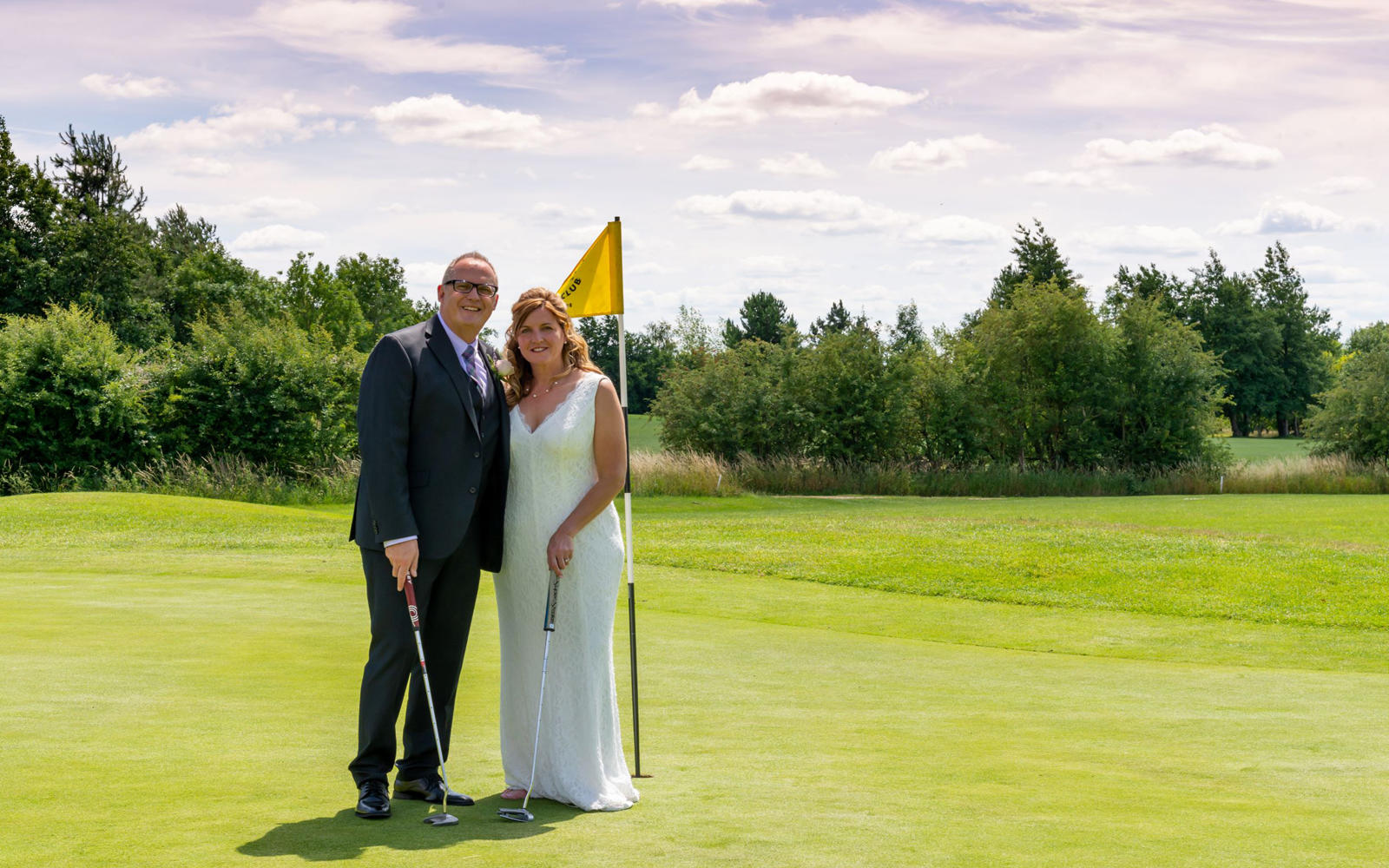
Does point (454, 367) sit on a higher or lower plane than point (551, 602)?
higher

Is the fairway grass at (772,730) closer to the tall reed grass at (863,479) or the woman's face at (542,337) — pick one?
the woman's face at (542,337)

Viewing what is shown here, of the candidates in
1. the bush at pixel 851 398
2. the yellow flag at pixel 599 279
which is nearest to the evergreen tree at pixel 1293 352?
the bush at pixel 851 398

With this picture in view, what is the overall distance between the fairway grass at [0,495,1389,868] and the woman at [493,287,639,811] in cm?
27

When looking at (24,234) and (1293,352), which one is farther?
(1293,352)

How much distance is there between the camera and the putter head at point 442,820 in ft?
14.1

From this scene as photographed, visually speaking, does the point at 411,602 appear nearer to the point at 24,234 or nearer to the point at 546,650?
the point at 546,650

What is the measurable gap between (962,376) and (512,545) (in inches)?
1519

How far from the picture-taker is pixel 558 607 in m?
4.95

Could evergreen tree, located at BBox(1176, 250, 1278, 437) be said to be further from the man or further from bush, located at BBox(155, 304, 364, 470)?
the man

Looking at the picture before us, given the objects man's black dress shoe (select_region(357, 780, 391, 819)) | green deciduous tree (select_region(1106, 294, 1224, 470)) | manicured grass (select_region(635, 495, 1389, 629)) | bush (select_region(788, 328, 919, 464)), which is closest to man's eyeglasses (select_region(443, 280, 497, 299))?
man's black dress shoe (select_region(357, 780, 391, 819))

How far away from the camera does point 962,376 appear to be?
42.3m

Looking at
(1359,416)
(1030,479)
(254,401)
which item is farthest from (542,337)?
(1359,416)

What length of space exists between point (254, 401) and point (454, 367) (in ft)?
90.7

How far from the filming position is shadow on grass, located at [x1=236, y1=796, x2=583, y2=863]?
12.7 feet
